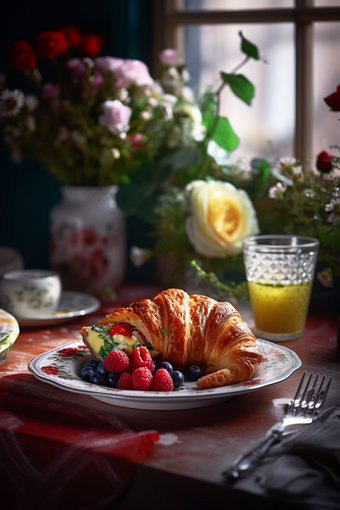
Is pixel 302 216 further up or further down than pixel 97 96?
further down

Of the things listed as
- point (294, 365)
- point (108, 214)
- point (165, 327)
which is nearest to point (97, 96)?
point (108, 214)

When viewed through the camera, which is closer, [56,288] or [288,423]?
[288,423]

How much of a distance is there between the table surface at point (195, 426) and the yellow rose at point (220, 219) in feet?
0.98

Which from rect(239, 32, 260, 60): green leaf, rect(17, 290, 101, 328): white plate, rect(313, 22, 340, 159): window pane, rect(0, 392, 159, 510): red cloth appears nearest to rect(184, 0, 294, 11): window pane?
rect(313, 22, 340, 159): window pane

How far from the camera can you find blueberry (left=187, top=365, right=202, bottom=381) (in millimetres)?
973

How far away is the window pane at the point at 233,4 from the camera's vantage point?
5.52 ft

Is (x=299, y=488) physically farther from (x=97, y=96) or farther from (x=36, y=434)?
(x=97, y=96)

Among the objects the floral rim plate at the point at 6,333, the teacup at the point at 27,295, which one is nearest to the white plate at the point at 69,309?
the teacup at the point at 27,295

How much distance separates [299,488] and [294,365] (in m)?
0.29

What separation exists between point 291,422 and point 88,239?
90 centimetres

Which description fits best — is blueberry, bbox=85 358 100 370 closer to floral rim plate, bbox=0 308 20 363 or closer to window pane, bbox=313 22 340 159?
floral rim plate, bbox=0 308 20 363

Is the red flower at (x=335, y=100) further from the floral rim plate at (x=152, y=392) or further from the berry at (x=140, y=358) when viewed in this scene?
the berry at (x=140, y=358)

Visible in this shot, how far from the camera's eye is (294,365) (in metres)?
0.95

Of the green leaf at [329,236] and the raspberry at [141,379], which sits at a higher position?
the green leaf at [329,236]
